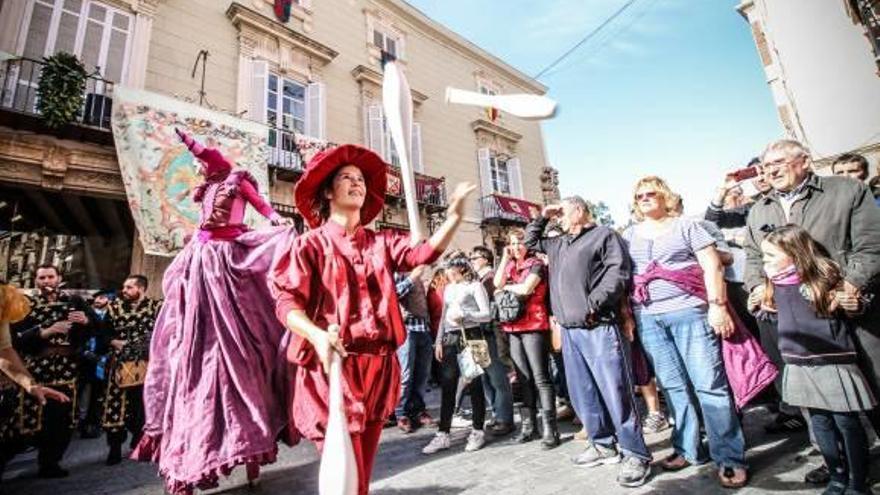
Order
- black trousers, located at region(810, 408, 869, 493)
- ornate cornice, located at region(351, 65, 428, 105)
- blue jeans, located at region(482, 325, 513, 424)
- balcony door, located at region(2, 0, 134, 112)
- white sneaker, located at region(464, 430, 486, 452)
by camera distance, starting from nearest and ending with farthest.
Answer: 1. black trousers, located at region(810, 408, 869, 493)
2. white sneaker, located at region(464, 430, 486, 452)
3. blue jeans, located at region(482, 325, 513, 424)
4. balcony door, located at region(2, 0, 134, 112)
5. ornate cornice, located at region(351, 65, 428, 105)

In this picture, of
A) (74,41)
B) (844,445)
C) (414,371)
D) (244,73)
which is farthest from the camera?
(244,73)

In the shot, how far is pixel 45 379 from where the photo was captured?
369 centimetres

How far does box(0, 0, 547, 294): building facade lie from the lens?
7.82 meters

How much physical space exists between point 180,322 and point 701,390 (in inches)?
123

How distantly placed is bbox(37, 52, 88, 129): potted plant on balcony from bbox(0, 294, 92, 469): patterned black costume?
5.25 m

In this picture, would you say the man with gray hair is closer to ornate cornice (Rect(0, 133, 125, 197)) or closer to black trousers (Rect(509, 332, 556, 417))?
black trousers (Rect(509, 332, 556, 417))

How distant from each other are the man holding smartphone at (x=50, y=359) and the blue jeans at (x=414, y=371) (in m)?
2.91

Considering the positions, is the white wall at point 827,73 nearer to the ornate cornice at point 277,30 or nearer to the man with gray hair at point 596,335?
the ornate cornice at point 277,30

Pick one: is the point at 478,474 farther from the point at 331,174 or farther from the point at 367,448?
the point at 331,174

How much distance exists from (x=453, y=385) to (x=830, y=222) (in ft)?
9.52

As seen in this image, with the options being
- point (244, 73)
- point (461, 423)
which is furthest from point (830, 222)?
point (244, 73)

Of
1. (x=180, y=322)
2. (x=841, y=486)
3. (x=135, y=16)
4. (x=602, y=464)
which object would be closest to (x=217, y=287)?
(x=180, y=322)

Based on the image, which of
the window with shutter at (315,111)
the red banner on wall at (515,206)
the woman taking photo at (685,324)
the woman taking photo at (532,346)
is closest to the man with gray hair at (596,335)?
the woman taking photo at (685,324)

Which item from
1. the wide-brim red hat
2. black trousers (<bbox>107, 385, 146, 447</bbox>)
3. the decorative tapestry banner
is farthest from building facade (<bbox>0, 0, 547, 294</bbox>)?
the wide-brim red hat
